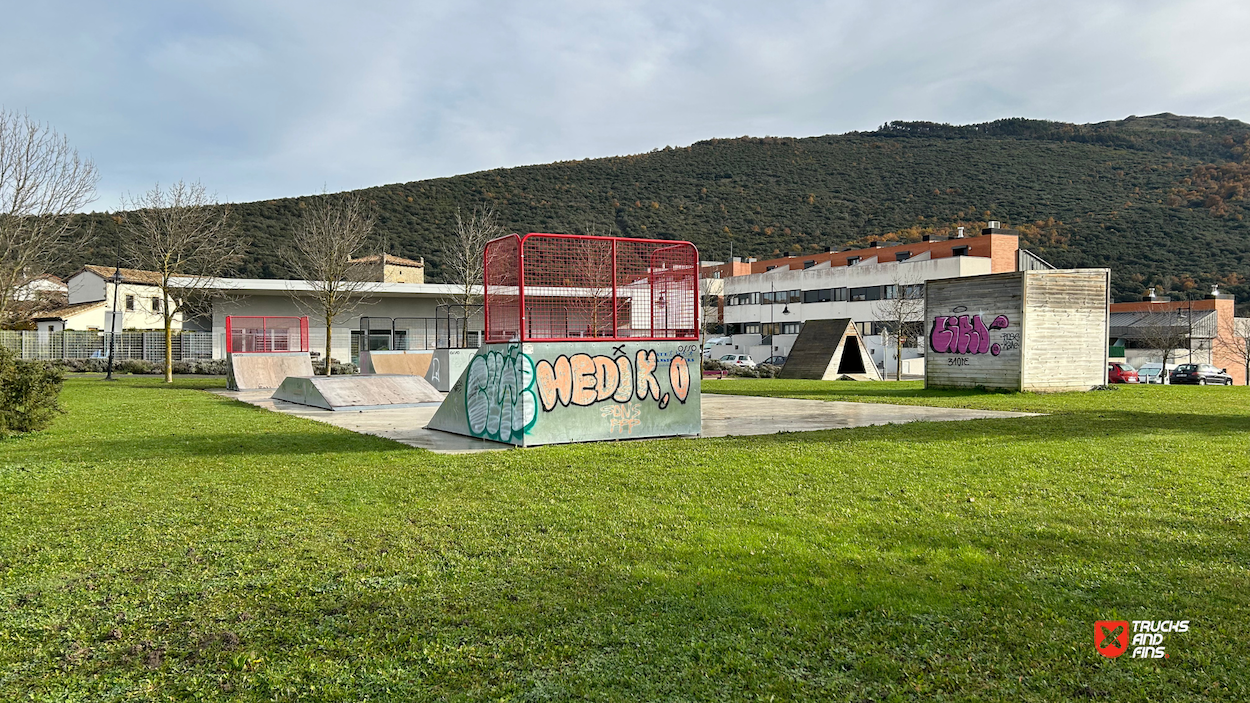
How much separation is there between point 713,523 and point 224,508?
3.88 metres

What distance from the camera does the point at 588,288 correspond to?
1268cm

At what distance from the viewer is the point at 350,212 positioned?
36.8 m

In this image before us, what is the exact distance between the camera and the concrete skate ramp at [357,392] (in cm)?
1758

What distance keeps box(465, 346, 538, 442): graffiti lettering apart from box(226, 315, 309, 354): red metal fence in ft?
63.2

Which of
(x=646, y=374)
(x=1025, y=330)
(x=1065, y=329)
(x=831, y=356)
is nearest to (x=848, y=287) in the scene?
(x=831, y=356)

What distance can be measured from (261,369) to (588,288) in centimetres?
1741

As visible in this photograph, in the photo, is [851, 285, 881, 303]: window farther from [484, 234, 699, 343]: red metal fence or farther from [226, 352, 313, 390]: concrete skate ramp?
[484, 234, 699, 343]: red metal fence

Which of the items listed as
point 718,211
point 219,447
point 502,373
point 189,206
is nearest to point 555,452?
point 502,373

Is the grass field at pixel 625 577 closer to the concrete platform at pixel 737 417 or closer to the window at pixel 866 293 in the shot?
the concrete platform at pixel 737 417

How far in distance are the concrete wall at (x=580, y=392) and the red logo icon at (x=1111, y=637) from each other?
25.0 ft

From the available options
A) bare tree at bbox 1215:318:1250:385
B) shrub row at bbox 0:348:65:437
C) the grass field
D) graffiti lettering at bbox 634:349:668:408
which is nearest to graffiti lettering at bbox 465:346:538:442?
graffiti lettering at bbox 634:349:668:408

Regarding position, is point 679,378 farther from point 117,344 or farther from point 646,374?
point 117,344

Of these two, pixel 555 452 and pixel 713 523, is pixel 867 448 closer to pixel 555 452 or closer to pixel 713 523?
pixel 555 452

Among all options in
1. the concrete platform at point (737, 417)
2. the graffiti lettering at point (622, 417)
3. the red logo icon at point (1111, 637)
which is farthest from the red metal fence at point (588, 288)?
the red logo icon at point (1111, 637)
